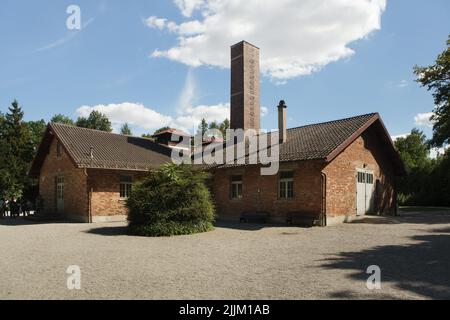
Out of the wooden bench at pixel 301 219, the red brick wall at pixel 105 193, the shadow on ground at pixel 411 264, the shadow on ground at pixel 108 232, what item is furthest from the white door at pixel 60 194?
the shadow on ground at pixel 411 264

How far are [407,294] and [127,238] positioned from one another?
32.5ft

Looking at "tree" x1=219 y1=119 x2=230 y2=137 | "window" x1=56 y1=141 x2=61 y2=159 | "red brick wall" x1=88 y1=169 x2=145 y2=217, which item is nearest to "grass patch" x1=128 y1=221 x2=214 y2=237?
"red brick wall" x1=88 y1=169 x2=145 y2=217

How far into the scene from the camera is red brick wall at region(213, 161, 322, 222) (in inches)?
663

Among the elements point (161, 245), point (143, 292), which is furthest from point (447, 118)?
point (143, 292)

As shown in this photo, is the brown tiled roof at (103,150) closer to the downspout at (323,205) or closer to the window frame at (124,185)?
the window frame at (124,185)

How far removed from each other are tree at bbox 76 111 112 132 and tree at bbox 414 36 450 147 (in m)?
47.7

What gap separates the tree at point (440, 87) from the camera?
2688cm

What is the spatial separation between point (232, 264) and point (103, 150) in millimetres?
15894

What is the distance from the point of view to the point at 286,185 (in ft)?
59.5

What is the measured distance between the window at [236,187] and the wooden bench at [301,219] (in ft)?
13.0

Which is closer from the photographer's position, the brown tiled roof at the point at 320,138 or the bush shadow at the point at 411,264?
the bush shadow at the point at 411,264

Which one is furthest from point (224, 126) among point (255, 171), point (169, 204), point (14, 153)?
point (169, 204)

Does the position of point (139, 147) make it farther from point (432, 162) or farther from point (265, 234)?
point (432, 162)

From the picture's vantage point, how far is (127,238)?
1326 cm
